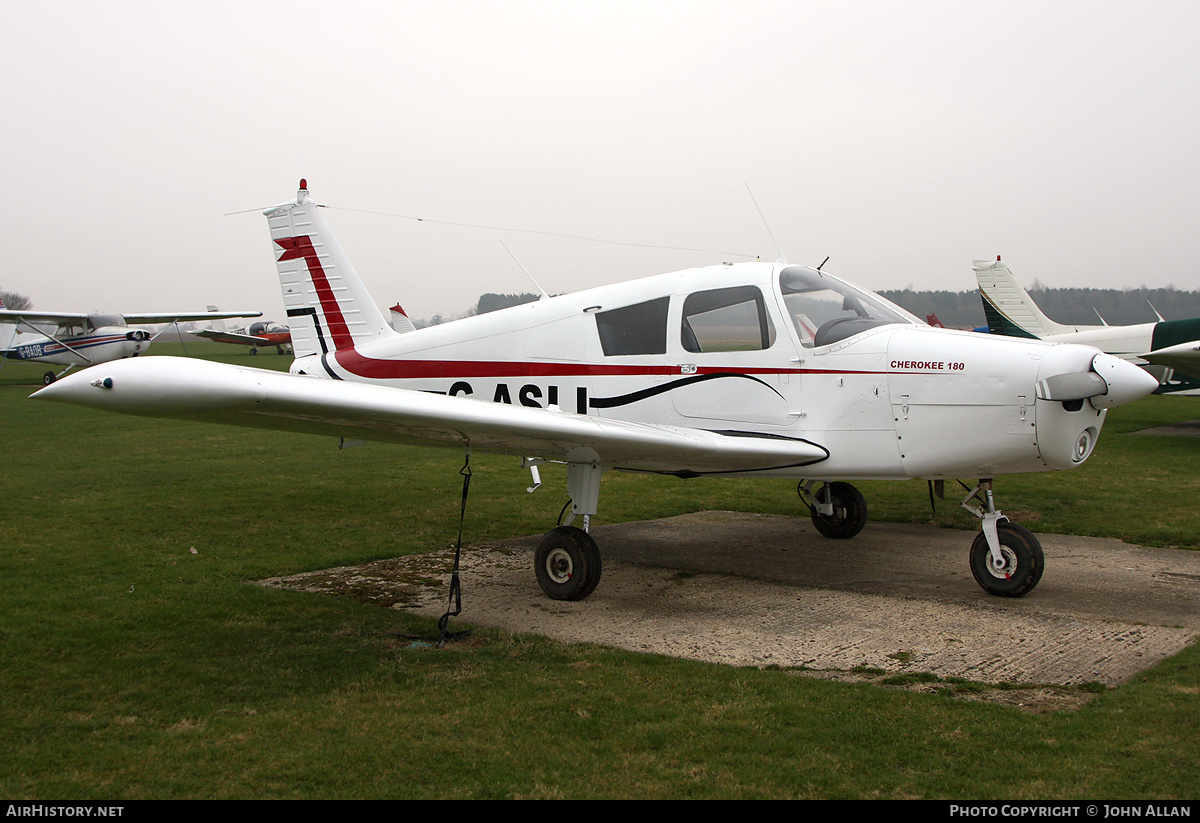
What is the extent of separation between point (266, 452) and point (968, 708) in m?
13.6

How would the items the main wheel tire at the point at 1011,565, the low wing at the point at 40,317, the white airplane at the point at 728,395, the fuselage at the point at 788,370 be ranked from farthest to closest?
1. the low wing at the point at 40,317
2. the main wheel tire at the point at 1011,565
3. the fuselage at the point at 788,370
4. the white airplane at the point at 728,395

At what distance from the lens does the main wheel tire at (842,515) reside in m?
8.61

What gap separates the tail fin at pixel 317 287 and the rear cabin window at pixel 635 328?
3081 mm

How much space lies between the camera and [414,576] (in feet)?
23.6

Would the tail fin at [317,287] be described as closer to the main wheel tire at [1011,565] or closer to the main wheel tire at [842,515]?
the main wheel tire at [842,515]

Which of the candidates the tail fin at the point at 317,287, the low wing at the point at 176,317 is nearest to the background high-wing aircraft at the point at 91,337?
the low wing at the point at 176,317

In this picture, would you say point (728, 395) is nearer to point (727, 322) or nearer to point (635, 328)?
point (727, 322)

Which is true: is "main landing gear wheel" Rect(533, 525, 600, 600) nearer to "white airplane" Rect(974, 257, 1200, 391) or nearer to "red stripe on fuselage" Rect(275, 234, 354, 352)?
"red stripe on fuselage" Rect(275, 234, 354, 352)

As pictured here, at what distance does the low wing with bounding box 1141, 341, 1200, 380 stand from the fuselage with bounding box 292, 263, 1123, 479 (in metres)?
10.3

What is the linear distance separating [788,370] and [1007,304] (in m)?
19.6

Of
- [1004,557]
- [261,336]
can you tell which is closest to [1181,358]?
[1004,557]

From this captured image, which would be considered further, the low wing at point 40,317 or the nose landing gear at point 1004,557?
the low wing at point 40,317

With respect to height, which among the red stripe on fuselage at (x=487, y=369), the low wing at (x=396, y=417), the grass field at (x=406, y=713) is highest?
the red stripe on fuselage at (x=487, y=369)

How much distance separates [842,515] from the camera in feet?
28.3
